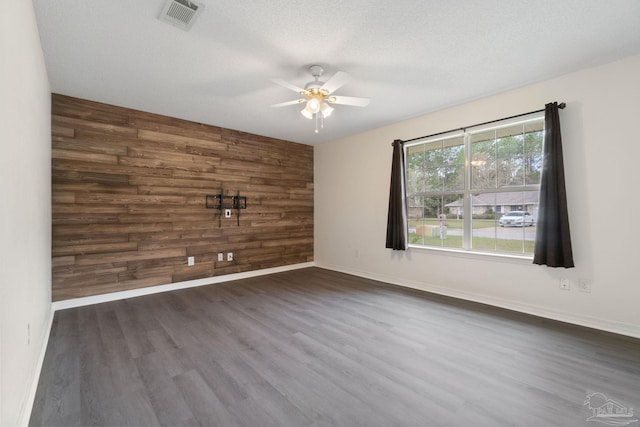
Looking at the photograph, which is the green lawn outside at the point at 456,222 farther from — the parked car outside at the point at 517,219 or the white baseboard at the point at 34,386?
the white baseboard at the point at 34,386

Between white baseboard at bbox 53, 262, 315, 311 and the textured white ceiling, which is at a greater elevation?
the textured white ceiling

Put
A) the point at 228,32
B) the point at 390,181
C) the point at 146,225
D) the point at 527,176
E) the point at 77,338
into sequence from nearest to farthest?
the point at 228,32, the point at 77,338, the point at 527,176, the point at 146,225, the point at 390,181

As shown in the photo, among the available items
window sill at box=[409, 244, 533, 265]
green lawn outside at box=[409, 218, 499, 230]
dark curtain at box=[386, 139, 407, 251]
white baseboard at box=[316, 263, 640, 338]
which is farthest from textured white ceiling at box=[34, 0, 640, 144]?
white baseboard at box=[316, 263, 640, 338]

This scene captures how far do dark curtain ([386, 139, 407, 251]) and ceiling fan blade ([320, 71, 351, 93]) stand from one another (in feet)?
6.28

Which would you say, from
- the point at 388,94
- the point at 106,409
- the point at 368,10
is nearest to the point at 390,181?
the point at 388,94

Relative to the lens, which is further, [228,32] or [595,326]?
[595,326]

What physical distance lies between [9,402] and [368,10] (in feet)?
9.68

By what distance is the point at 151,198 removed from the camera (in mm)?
3865

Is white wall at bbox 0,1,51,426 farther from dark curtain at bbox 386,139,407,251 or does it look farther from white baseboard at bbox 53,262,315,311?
dark curtain at bbox 386,139,407,251

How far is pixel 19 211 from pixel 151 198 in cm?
241

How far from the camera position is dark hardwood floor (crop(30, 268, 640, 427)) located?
62.4 inches

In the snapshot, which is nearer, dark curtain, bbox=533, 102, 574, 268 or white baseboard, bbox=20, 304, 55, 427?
white baseboard, bbox=20, 304, 55, 427

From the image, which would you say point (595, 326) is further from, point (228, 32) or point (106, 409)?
point (228, 32)

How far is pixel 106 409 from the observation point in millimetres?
1614
